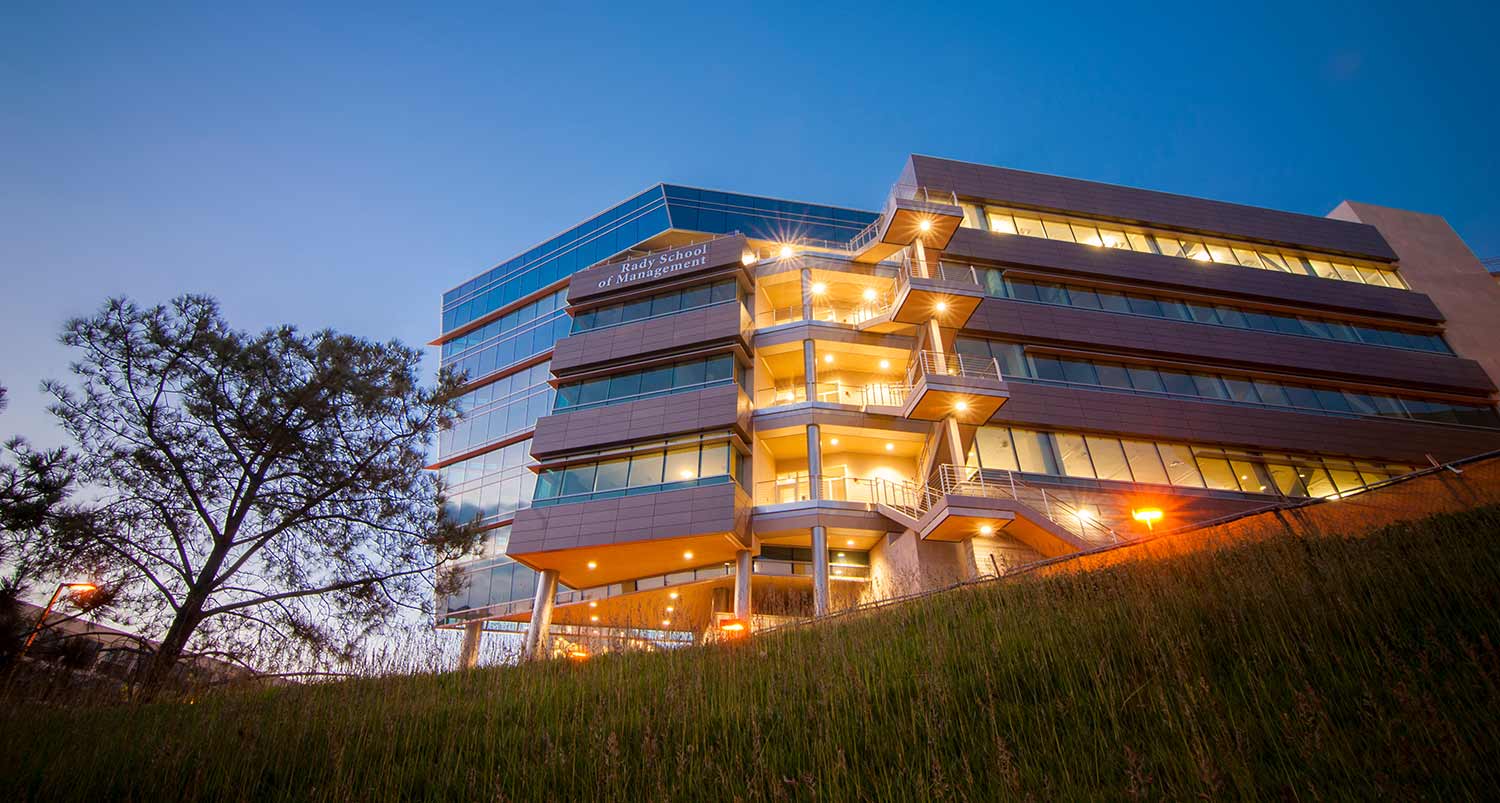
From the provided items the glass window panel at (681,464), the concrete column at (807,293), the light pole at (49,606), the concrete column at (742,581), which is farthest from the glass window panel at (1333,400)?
the light pole at (49,606)

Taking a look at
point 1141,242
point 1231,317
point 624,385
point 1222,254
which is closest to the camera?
point 624,385

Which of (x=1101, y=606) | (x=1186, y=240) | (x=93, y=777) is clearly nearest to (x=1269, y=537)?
(x=1101, y=606)

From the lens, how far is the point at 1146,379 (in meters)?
29.0

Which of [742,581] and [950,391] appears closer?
[950,391]

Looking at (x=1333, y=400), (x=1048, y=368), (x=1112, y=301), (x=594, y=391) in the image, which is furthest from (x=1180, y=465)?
(x=594, y=391)

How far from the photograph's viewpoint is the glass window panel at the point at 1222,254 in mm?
34531

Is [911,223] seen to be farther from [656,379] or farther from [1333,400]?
[1333,400]

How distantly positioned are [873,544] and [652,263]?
1644 centimetres

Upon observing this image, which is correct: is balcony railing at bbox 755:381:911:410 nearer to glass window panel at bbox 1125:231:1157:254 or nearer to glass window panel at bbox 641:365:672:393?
glass window panel at bbox 641:365:672:393

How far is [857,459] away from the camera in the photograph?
2884cm

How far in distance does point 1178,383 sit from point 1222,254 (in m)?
10.8

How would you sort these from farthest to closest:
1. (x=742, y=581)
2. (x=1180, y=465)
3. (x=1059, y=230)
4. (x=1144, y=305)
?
(x=1059, y=230) → (x=1144, y=305) → (x=1180, y=465) → (x=742, y=581)

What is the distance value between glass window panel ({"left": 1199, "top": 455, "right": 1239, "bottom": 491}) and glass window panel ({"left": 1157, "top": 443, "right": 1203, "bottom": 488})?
365mm

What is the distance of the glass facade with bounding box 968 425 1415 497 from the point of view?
25.7 metres
